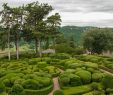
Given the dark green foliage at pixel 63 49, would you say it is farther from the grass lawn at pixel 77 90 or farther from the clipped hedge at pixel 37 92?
the clipped hedge at pixel 37 92

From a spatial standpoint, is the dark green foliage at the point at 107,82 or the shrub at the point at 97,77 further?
the shrub at the point at 97,77

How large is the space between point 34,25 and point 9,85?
4013 centimetres

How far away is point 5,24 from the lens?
81.6 metres

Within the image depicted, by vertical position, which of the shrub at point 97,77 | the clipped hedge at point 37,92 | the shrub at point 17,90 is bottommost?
the clipped hedge at point 37,92

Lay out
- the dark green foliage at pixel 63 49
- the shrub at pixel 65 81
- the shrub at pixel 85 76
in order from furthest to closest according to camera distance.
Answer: the dark green foliage at pixel 63 49, the shrub at pixel 85 76, the shrub at pixel 65 81

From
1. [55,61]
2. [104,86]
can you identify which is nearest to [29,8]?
[55,61]

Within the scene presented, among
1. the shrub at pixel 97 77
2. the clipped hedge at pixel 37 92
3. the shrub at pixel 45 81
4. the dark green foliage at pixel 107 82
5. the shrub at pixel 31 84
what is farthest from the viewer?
the shrub at pixel 97 77

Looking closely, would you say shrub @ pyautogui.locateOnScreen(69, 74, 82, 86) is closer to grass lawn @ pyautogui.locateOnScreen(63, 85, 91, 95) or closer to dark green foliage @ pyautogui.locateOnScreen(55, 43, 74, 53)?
grass lawn @ pyautogui.locateOnScreen(63, 85, 91, 95)

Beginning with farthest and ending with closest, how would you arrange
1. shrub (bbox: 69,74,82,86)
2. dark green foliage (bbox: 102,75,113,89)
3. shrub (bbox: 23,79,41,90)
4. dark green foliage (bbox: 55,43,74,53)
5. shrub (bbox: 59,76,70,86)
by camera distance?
dark green foliage (bbox: 55,43,74,53), shrub (bbox: 69,74,82,86), shrub (bbox: 59,76,70,86), shrub (bbox: 23,79,41,90), dark green foliage (bbox: 102,75,113,89)

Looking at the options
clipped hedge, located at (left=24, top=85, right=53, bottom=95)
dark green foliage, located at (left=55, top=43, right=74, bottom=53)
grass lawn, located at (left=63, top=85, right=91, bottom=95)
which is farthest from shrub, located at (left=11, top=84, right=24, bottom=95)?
dark green foliage, located at (left=55, top=43, right=74, bottom=53)

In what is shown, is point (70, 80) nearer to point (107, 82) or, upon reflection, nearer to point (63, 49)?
point (107, 82)

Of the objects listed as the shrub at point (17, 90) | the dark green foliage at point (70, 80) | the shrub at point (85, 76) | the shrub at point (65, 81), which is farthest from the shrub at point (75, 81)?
the shrub at point (17, 90)

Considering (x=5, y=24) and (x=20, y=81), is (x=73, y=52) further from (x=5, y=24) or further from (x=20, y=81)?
(x=20, y=81)

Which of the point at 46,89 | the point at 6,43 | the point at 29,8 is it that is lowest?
the point at 46,89
